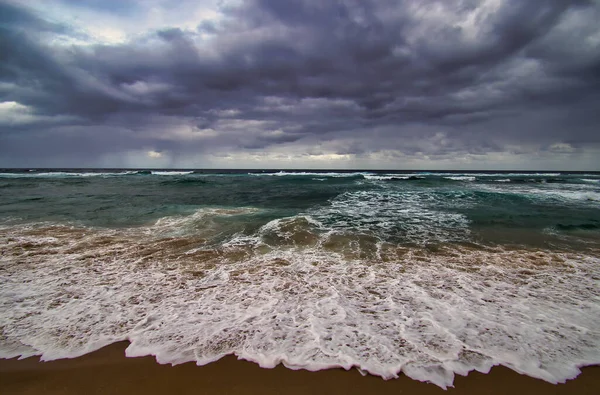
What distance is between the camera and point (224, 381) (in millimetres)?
2814

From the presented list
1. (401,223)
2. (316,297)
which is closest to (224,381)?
(316,297)

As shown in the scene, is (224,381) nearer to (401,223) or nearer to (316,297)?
(316,297)

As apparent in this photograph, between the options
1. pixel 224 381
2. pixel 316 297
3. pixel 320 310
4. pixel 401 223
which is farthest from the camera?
pixel 401 223

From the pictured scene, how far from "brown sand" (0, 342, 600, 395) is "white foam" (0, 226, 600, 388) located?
12 centimetres

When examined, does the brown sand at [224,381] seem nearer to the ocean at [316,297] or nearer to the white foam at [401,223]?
the ocean at [316,297]

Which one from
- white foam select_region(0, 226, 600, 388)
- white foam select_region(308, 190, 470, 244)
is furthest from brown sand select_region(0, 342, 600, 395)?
white foam select_region(308, 190, 470, 244)

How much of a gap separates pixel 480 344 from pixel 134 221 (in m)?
11.8

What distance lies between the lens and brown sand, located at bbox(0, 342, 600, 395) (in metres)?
2.72

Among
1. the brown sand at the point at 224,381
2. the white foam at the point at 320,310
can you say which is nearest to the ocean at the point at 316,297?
the white foam at the point at 320,310

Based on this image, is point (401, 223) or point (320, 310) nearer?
point (320, 310)

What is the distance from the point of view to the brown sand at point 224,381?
2.72 meters

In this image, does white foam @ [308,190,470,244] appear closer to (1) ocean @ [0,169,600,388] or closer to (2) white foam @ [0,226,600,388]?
(1) ocean @ [0,169,600,388]

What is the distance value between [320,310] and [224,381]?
5.75ft

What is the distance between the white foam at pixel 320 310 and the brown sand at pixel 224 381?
12 centimetres
